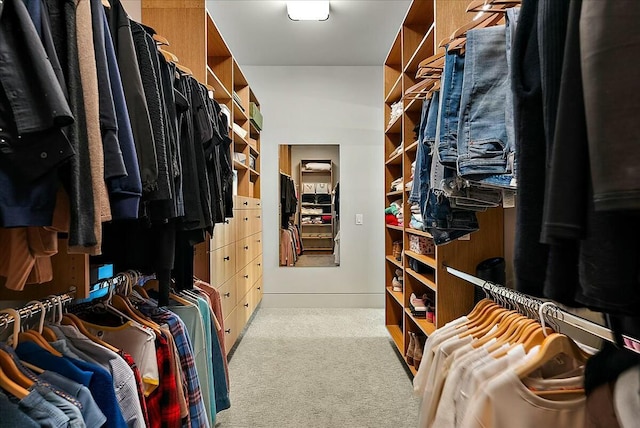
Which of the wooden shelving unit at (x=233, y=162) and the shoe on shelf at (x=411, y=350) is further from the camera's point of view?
the shoe on shelf at (x=411, y=350)

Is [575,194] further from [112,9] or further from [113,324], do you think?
[113,324]

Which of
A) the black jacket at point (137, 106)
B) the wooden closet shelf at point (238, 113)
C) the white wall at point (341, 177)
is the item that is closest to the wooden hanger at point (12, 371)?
the black jacket at point (137, 106)

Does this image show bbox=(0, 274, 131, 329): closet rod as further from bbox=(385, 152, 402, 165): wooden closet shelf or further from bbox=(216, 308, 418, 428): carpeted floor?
bbox=(385, 152, 402, 165): wooden closet shelf

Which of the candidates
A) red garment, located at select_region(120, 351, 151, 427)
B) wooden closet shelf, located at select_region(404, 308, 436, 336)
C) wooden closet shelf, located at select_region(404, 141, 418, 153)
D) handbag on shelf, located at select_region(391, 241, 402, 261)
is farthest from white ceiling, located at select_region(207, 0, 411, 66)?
red garment, located at select_region(120, 351, 151, 427)

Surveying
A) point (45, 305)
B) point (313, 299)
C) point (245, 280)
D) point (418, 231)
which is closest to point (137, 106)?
point (45, 305)

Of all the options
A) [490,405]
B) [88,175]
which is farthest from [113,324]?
[490,405]

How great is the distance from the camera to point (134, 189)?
1.03 metres

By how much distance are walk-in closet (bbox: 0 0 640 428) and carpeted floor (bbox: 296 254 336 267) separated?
1471mm

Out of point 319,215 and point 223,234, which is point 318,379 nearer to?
point 223,234

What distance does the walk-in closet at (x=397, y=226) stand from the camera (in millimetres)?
510

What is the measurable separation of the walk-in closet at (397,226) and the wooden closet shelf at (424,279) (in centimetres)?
6

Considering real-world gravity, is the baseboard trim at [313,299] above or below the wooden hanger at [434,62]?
below

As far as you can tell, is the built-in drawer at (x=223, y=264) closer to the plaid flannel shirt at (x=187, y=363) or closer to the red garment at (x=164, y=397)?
the plaid flannel shirt at (x=187, y=363)

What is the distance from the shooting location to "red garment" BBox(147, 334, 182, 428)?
136 centimetres
